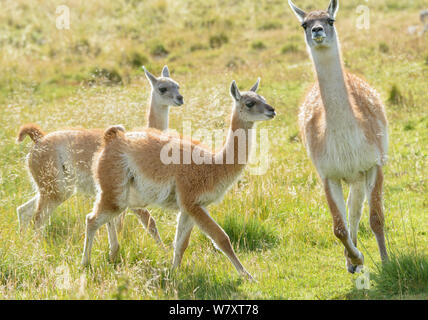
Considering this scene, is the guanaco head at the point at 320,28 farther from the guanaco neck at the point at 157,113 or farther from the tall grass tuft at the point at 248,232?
the guanaco neck at the point at 157,113

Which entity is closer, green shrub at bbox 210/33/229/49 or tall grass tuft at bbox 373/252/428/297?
tall grass tuft at bbox 373/252/428/297

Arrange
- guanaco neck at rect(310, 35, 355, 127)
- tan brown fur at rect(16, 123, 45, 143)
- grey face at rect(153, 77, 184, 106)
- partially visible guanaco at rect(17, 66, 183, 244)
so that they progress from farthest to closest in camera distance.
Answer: grey face at rect(153, 77, 184, 106), tan brown fur at rect(16, 123, 45, 143), partially visible guanaco at rect(17, 66, 183, 244), guanaco neck at rect(310, 35, 355, 127)

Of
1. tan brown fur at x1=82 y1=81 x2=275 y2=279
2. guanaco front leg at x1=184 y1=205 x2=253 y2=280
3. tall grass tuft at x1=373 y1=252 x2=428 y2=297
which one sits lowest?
tall grass tuft at x1=373 y1=252 x2=428 y2=297

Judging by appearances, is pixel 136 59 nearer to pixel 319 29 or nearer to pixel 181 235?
pixel 181 235

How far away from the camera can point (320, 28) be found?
15.9 feet

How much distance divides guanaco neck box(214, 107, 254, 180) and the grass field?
0.81 meters

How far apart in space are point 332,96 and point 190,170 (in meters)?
1.36

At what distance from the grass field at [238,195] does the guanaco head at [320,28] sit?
5.61ft

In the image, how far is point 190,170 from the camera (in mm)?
5340

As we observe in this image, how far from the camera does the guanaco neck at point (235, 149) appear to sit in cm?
538

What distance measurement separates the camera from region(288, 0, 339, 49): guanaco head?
15.9ft
